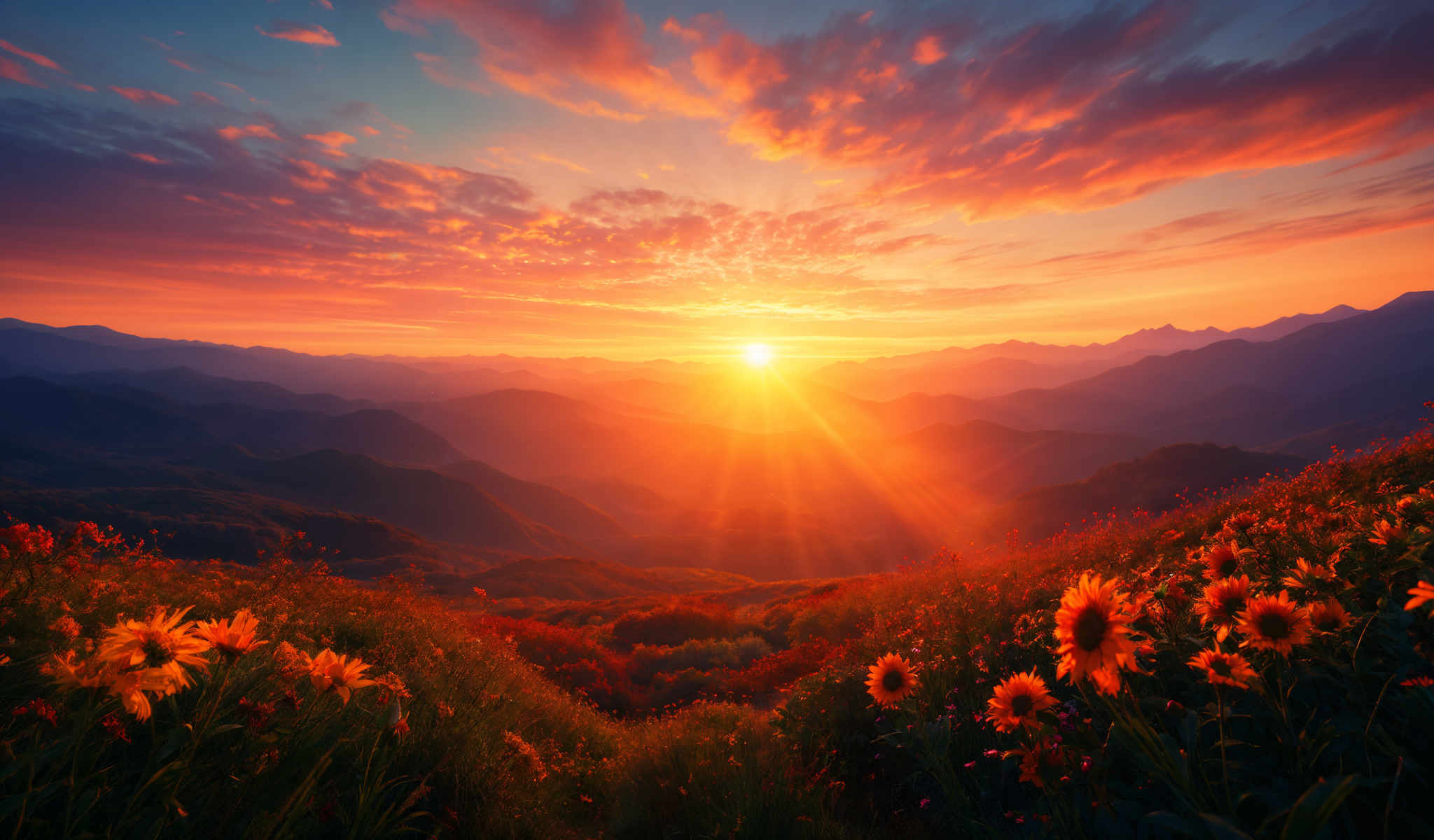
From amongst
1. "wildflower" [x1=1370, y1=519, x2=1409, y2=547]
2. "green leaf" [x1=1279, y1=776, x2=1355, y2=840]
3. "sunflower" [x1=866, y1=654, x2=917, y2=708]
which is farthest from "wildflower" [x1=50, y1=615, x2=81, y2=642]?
"wildflower" [x1=1370, y1=519, x2=1409, y2=547]

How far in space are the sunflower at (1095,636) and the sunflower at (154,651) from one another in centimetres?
277

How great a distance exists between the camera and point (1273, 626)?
1.81 meters

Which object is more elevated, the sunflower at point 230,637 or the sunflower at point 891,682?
the sunflower at point 230,637

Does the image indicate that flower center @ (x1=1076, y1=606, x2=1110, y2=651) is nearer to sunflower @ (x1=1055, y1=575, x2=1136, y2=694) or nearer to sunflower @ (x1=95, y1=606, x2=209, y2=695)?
sunflower @ (x1=1055, y1=575, x2=1136, y2=694)

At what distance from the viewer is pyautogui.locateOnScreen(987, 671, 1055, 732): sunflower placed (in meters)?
2.08

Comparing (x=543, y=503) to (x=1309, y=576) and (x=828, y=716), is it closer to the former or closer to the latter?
(x=828, y=716)

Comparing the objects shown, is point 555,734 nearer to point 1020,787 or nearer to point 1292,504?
point 1020,787

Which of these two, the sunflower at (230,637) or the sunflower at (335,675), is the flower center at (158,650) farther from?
the sunflower at (335,675)

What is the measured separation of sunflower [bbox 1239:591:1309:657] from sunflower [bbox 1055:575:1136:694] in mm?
404

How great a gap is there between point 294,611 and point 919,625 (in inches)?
249

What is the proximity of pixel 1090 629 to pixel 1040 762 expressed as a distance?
68cm

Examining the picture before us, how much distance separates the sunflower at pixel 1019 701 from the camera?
208 centimetres

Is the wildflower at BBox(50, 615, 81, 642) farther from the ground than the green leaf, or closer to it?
closer to it

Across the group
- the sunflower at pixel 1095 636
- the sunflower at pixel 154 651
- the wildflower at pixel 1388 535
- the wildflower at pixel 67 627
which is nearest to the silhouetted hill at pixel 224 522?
the wildflower at pixel 67 627
